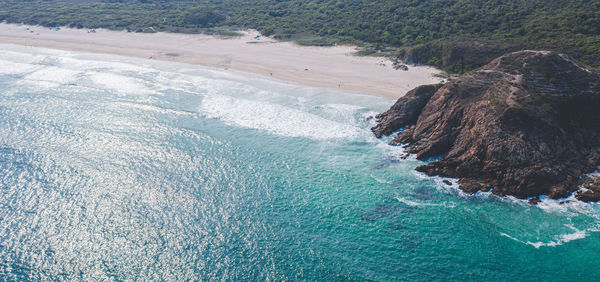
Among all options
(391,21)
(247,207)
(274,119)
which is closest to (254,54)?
(274,119)

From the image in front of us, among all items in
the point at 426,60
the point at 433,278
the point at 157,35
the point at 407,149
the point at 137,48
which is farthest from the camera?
the point at 157,35

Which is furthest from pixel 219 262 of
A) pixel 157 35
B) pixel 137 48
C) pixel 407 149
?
pixel 157 35

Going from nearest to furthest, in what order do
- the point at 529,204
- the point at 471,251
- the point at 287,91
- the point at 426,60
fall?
1. the point at 471,251
2. the point at 529,204
3. the point at 287,91
4. the point at 426,60

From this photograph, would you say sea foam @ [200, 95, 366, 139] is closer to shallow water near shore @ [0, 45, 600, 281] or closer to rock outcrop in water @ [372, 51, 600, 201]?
shallow water near shore @ [0, 45, 600, 281]

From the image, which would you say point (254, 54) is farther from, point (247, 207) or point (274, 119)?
point (247, 207)

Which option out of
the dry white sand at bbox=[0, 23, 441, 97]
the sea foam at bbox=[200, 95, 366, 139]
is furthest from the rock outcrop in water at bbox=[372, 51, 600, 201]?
the dry white sand at bbox=[0, 23, 441, 97]

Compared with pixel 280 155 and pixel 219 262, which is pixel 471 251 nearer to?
pixel 219 262
